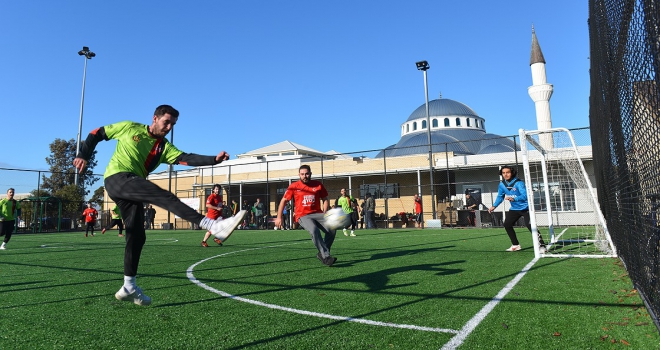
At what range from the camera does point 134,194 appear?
382cm

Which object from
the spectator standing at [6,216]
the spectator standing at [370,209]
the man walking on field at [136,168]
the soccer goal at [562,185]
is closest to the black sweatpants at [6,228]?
the spectator standing at [6,216]

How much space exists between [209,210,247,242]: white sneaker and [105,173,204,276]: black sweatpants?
17cm

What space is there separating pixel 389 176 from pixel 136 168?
29.6m

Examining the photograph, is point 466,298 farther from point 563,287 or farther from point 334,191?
point 334,191

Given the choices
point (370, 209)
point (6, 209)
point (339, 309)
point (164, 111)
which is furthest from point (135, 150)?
point (370, 209)

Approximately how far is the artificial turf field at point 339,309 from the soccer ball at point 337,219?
788 mm

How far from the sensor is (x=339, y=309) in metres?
3.85

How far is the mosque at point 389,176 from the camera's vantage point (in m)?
28.0

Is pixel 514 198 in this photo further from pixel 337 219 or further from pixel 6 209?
pixel 6 209

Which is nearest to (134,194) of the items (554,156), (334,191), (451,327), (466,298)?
(451,327)

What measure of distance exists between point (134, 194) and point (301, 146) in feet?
176

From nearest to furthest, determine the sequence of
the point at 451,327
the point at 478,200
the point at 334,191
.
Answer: the point at 451,327
the point at 478,200
the point at 334,191

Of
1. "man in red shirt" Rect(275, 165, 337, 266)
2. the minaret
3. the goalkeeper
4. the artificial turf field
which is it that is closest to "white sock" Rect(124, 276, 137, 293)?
the artificial turf field

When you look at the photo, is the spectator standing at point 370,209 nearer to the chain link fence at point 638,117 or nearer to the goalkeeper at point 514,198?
the goalkeeper at point 514,198
